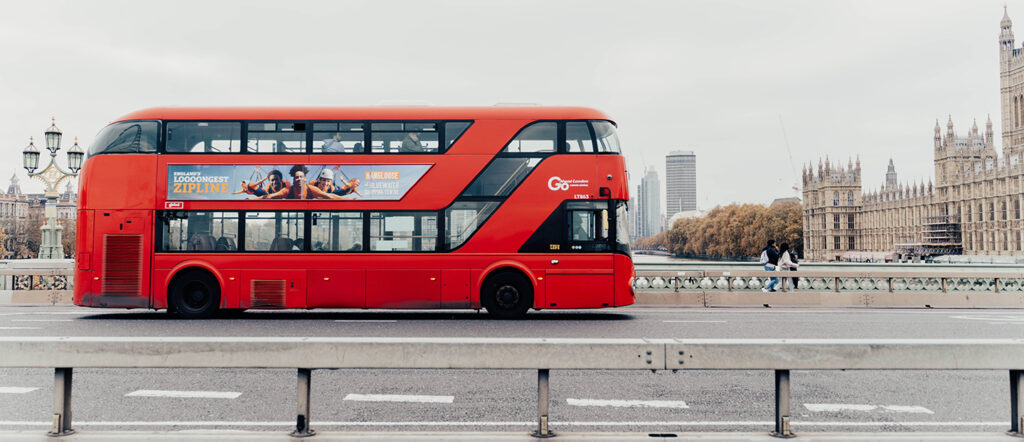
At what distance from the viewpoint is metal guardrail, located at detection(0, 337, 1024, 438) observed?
12.6 ft

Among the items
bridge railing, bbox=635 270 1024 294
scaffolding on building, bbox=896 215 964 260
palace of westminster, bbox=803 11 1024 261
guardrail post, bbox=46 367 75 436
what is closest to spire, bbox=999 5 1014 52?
palace of westminster, bbox=803 11 1024 261

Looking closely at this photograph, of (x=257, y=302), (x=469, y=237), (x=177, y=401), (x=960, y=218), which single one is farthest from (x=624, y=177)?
(x=960, y=218)

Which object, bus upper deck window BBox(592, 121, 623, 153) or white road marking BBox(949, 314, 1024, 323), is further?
white road marking BBox(949, 314, 1024, 323)

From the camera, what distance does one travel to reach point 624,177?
13773mm

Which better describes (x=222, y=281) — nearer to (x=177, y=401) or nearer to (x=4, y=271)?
(x=177, y=401)

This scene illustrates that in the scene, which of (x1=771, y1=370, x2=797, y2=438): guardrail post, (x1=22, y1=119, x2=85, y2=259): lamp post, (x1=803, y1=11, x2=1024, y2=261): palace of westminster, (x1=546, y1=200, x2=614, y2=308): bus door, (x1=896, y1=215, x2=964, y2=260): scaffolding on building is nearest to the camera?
(x1=771, y1=370, x2=797, y2=438): guardrail post

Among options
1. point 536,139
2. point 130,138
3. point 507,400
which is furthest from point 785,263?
point 130,138

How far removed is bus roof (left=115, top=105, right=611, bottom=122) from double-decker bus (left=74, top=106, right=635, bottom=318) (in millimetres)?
40

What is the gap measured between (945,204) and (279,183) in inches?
4398

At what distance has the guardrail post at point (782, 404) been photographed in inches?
155

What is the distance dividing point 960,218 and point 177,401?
11374 cm

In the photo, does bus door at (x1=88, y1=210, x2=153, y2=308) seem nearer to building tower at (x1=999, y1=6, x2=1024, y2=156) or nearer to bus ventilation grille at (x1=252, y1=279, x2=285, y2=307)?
bus ventilation grille at (x1=252, y1=279, x2=285, y2=307)

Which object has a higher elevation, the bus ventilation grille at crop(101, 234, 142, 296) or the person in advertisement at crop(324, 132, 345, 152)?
the person in advertisement at crop(324, 132, 345, 152)

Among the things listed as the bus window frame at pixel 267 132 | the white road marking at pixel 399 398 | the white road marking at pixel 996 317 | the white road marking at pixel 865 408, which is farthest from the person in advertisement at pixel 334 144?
the white road marking at pixel 996 317
